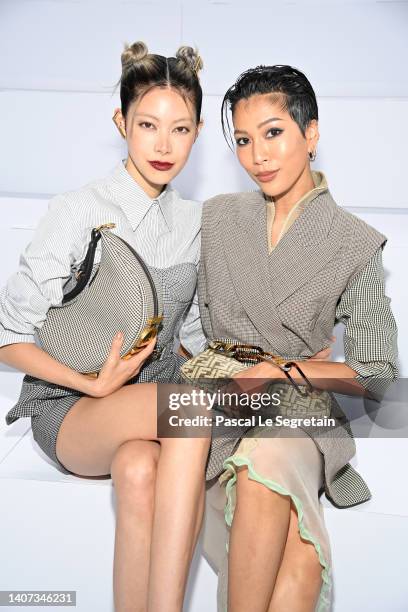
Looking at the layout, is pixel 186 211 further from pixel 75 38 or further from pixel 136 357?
pixel 75 38

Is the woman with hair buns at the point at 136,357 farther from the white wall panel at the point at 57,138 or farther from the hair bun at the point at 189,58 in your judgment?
the white wall panel at the point at 57,138

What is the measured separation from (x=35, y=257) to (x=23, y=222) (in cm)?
63

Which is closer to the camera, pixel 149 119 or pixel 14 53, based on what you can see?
pixel 149 119

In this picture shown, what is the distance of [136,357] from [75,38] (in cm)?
127

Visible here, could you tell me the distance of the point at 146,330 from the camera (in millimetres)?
1515

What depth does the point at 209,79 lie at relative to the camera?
94.7 inches

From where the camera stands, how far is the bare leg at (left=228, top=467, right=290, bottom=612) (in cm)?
134

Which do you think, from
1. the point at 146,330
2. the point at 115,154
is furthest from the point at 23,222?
the point at 146,330

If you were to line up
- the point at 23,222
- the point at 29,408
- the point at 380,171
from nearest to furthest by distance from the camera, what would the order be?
the point at 29,408 → the point at 23,222 → the point at 380,171

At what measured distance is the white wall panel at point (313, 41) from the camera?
232cm

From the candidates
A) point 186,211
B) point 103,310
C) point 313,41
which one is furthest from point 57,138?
point 103,310

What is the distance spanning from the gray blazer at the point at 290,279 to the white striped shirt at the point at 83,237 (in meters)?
0.07

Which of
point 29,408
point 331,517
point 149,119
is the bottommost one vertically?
point 331,517

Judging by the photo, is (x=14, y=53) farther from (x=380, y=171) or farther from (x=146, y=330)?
(x=146, y=330)
